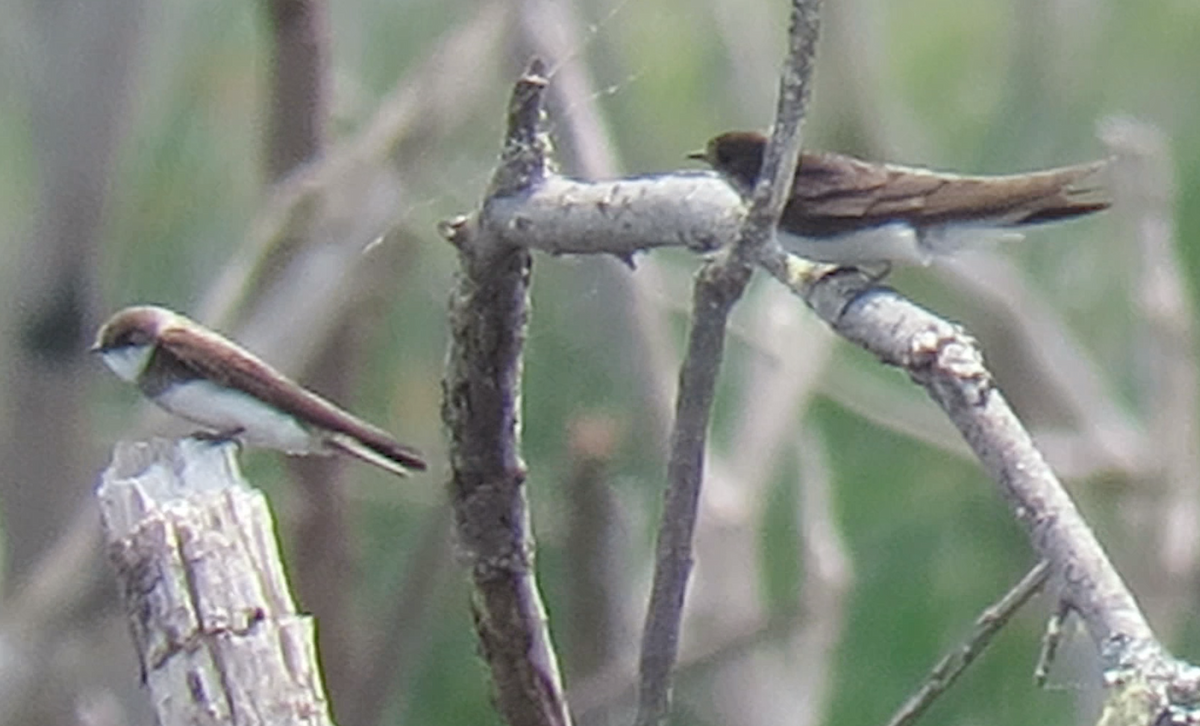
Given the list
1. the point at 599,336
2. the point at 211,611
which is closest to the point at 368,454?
the point at 211,611

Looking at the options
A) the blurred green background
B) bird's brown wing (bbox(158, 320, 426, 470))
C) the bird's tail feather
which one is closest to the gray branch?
bird's brown wing (bbox(158, 320, 426, 470))

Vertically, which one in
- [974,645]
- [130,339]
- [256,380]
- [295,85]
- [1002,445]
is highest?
[295,85]

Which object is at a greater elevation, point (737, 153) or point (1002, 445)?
point (737, 153)

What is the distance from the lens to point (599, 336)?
5840mm

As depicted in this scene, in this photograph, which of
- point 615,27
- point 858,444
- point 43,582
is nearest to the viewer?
point 43,582

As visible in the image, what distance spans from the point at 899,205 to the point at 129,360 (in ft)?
3.69

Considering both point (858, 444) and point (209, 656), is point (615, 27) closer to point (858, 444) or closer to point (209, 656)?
point (858, 444)

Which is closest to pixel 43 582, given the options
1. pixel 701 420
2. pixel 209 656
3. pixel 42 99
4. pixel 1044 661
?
pixel 42 99

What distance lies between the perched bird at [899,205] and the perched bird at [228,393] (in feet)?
1.88

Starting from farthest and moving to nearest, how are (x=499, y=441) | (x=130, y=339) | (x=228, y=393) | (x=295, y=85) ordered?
(x=295, y=85) < (x=130, y=339) < (x=228, y=393) < (x=499, y=441)

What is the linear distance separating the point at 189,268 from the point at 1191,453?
2572 millimetres

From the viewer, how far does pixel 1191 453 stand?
5195mm

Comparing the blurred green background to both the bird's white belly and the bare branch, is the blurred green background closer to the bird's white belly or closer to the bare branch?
the bird's white belly

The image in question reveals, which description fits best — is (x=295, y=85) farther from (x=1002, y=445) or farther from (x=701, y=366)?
(x=1002, y=445)
